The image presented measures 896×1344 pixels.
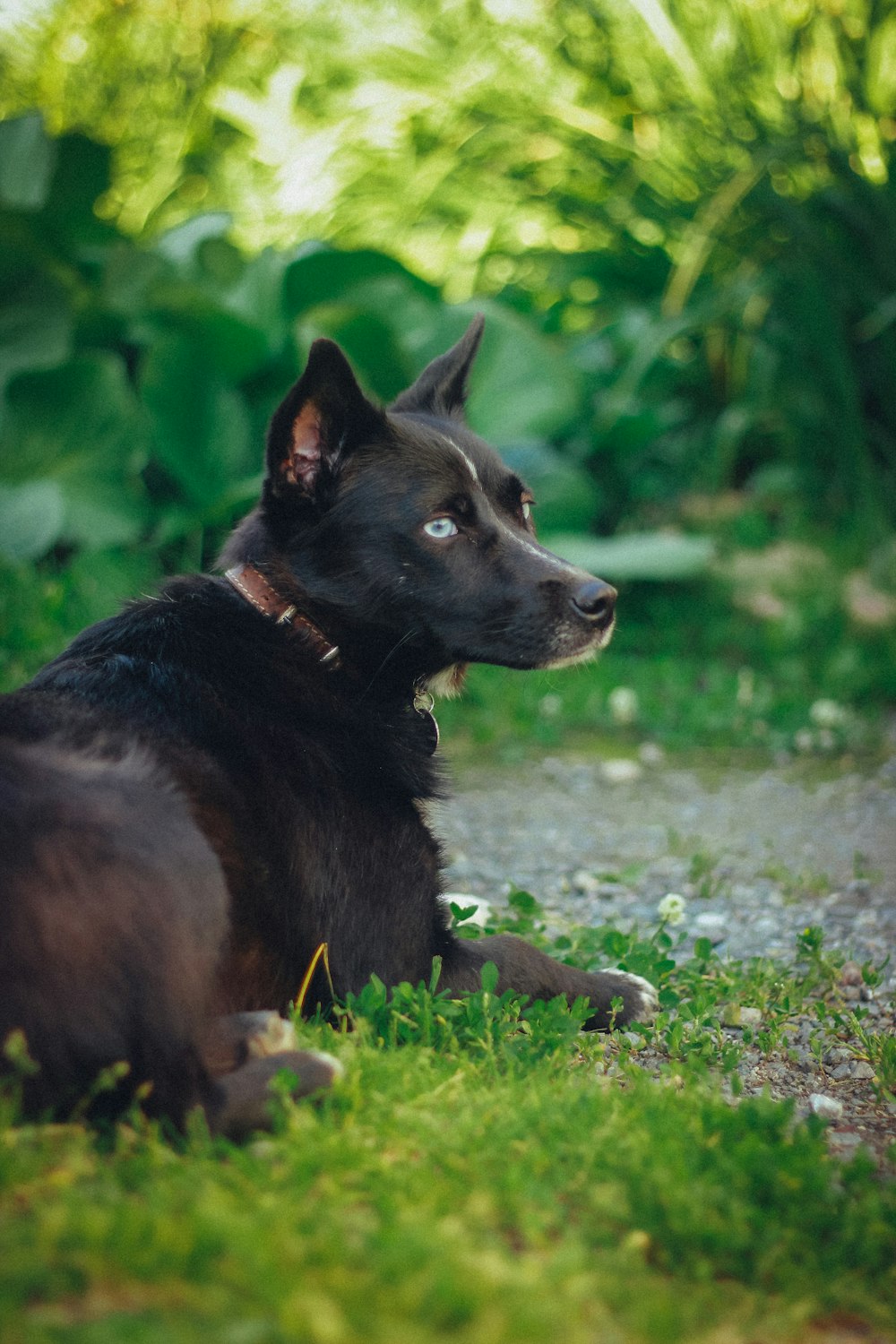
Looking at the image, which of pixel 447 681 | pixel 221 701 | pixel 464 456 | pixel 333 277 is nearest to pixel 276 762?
pixel 221 701

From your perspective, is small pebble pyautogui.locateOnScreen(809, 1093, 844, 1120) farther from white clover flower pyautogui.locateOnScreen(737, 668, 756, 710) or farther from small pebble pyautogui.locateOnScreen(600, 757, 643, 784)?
white clover flower pyautogui.locateOnScreen(737, 668, 756, 710)

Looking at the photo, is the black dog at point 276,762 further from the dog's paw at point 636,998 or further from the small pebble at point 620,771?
the small pebble at point 620,771

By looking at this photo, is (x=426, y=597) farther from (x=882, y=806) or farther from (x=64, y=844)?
(x=882, y=806)

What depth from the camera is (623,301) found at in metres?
7.09

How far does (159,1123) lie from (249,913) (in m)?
0.41

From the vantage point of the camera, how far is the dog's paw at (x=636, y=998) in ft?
8.29

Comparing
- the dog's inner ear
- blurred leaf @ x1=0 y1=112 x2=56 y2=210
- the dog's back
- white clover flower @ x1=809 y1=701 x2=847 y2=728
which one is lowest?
the dog's back

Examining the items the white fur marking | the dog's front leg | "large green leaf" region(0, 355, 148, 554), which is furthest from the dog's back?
"large green leaf" region(0, 355, 148, 554)

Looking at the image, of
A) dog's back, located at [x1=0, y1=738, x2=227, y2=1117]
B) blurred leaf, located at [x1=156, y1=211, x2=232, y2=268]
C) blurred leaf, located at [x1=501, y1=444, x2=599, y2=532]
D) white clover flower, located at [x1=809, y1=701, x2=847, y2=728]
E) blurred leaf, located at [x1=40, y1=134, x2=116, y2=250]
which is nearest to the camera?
dog's back, located at [x1=0, y1=738, x2=227, y2=1117]

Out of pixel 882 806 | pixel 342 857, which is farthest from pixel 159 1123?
pixel 882 806

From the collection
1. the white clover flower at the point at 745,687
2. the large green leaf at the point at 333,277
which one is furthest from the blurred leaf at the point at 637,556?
the large green leaf at the point at 333,277

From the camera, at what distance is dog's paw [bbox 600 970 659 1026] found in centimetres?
253

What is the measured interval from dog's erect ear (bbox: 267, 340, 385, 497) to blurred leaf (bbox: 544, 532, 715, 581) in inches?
112

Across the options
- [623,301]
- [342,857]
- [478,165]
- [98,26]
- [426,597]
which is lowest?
[342,857]
